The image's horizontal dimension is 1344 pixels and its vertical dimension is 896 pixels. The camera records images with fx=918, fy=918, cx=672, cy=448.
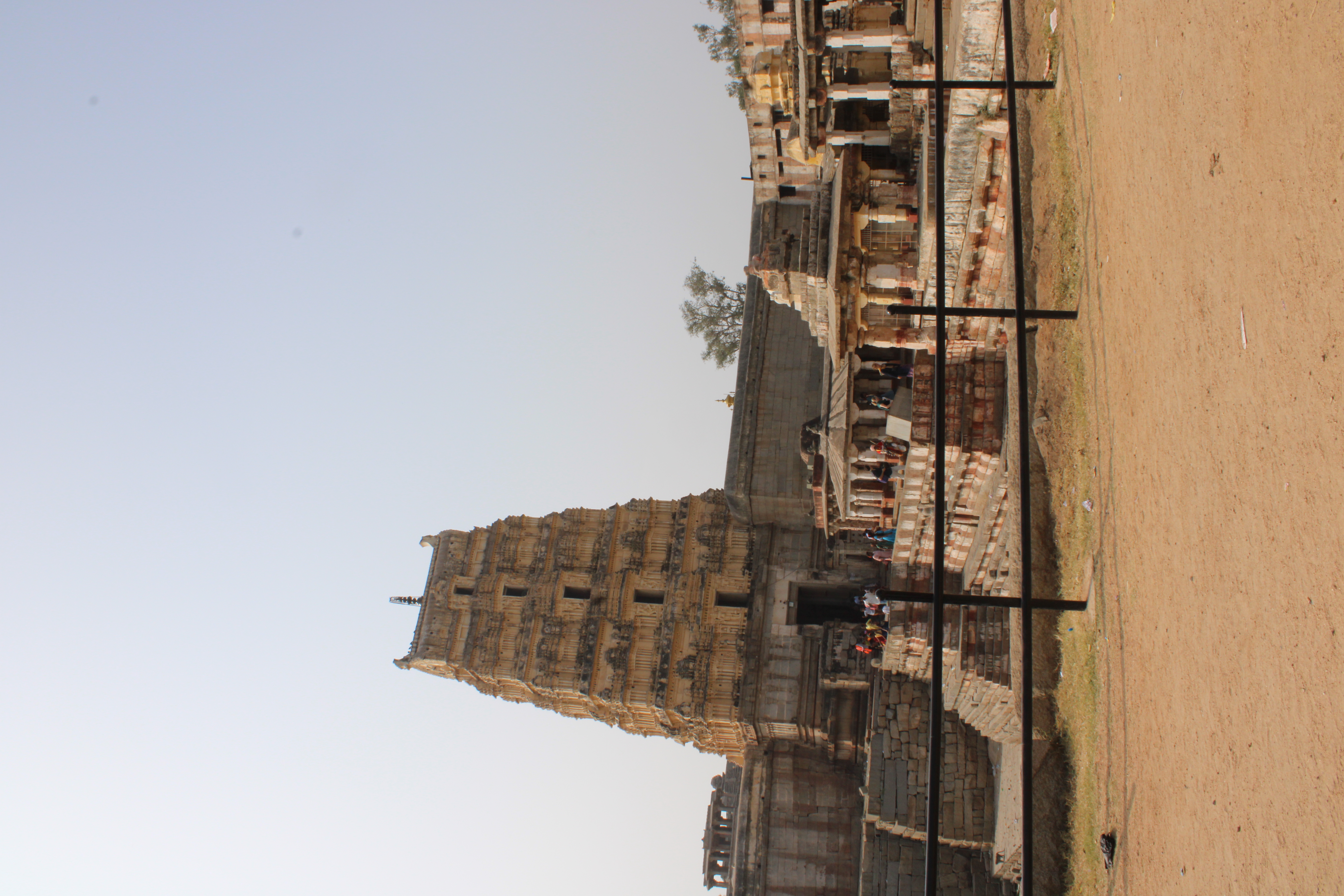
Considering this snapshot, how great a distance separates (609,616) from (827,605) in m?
4.76

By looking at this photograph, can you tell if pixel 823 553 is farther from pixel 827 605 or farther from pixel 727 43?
pixel 727 43

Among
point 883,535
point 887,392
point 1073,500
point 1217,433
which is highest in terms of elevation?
point 887,392

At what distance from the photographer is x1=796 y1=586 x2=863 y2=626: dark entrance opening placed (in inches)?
768

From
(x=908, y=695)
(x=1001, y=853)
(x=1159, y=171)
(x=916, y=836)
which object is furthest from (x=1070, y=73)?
(x=916, y=836)

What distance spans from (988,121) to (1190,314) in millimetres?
4948

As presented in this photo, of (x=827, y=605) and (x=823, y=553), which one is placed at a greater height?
(x=823, y=553)

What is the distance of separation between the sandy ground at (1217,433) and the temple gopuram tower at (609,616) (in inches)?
498

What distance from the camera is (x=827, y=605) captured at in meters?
19.8

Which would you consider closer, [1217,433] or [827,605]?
[1217,433]

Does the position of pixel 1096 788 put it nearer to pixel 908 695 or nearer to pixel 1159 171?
pixel 1159 171

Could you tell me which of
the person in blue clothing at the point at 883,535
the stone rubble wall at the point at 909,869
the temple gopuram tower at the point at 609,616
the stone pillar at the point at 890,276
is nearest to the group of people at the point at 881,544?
the person in blue clothing at the point at 883,535

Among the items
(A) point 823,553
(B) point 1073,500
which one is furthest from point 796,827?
(B) point 1073,500

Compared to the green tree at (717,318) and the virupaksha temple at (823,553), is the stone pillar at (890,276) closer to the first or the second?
the virupaksha temple at (823,553)

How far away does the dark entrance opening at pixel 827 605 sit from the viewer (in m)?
19.5
